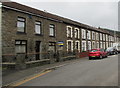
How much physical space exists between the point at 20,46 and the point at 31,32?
2.40 m

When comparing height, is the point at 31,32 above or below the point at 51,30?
below

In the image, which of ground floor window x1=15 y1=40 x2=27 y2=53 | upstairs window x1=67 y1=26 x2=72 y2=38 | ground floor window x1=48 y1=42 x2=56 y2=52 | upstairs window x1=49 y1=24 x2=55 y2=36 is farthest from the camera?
upstairs window x1=67 y1=26 x2=72 y2=38

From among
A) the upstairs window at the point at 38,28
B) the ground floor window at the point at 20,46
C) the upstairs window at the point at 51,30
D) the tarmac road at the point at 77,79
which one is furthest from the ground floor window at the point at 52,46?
the tarmac road at the point at 77,79

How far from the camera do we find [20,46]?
15273 millimetres

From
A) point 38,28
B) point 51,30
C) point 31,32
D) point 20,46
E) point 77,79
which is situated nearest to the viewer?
point 77,79

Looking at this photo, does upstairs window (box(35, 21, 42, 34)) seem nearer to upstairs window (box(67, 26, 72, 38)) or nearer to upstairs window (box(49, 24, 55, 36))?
upstairs window (box(49, 24, 55, 36))

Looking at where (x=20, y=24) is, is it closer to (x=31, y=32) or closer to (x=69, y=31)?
(x=31, y=32)

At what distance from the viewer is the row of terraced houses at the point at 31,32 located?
543 inches

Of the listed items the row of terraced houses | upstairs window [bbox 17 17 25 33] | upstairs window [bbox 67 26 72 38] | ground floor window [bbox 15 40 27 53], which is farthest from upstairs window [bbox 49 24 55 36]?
ground floor window [bbox 15 40 27 53]

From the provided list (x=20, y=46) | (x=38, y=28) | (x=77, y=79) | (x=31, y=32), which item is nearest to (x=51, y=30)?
(x=38, y=28)

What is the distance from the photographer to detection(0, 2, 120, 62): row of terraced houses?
13797mm

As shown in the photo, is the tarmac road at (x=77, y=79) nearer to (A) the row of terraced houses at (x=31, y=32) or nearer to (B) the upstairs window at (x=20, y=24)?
(A) the row of terraced houses at (x=31, y=32)

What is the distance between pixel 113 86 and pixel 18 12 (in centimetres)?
1291

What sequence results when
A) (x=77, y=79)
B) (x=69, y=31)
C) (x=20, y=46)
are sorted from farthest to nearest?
(x=69, y=31) → (x=20, y=46) → (x=77, y=79)
